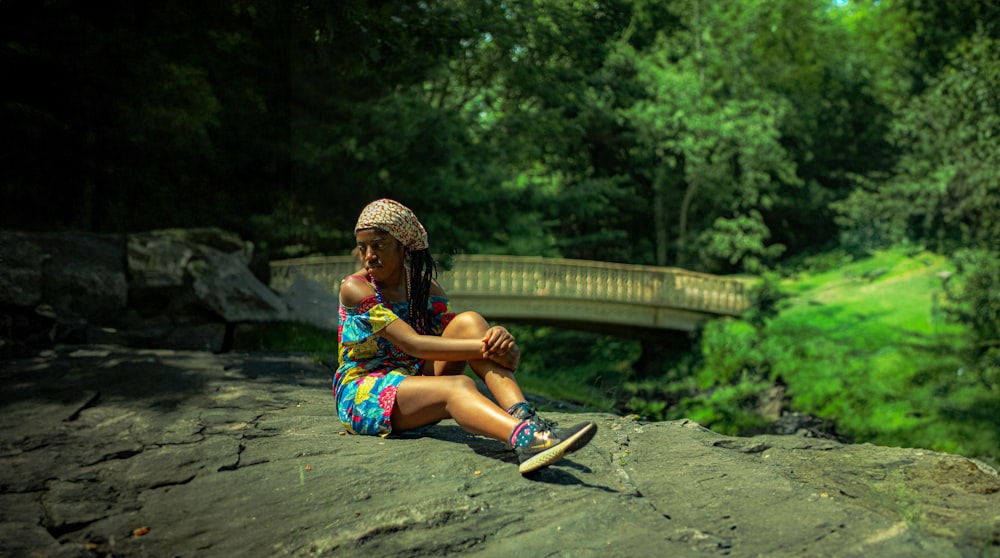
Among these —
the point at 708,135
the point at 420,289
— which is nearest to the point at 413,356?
the point at 420,289

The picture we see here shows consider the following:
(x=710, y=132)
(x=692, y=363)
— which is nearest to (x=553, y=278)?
(x=692, y=363)

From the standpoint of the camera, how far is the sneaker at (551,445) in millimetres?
3605

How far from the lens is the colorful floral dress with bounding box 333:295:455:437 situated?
170 inches

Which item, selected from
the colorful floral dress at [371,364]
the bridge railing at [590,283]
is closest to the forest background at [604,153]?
the bridge railing at [590,283]

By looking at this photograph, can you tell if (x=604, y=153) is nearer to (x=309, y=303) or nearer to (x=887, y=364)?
(x=887, y=364)

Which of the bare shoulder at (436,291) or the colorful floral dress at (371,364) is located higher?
the bare shoulder at (436,291)

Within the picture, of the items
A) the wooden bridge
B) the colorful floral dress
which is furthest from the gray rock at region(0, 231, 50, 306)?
the wooden bridge

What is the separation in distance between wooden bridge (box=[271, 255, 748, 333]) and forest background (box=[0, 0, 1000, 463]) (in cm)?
89

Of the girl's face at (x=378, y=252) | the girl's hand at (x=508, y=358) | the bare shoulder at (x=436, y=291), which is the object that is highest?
the girl's face at (x=378, y=252)

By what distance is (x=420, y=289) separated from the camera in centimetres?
452

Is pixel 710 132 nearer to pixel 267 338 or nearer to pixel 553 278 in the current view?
pixel 553 278

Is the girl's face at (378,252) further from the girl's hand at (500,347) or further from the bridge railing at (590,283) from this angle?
the bridge railing at (590,283)

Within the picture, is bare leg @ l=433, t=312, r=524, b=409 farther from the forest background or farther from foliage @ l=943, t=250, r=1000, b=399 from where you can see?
foliage @ l=943, t=250, r=1000, b=399

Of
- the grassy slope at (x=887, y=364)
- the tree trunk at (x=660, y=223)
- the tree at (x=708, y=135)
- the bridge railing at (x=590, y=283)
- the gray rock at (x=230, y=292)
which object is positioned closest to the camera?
the gray rock at (x=230, y=292)
